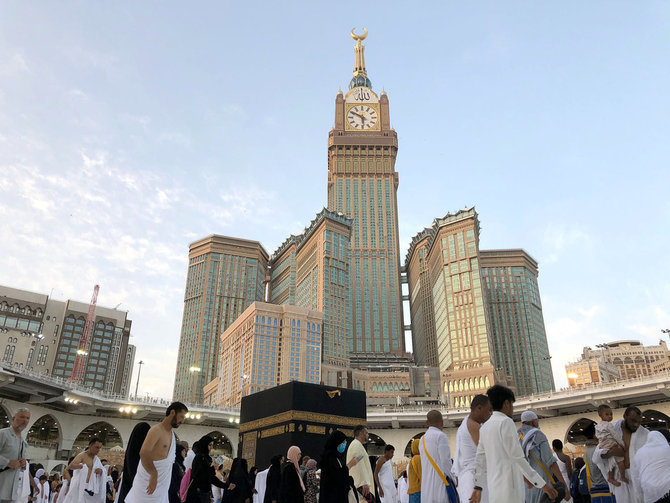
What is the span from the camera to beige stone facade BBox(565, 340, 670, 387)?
125 m

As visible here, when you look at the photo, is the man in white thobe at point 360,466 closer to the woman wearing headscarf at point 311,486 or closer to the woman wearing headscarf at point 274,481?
the woman wearing headscarf at point 311,486

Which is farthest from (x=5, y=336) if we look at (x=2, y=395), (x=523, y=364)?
(x=523, y=364)

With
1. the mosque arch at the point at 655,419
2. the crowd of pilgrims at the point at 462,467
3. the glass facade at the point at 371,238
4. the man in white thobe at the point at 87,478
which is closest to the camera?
the crowd of pilgrims at the point at 462,467

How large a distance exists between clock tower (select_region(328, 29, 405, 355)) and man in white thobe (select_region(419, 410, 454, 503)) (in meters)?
129

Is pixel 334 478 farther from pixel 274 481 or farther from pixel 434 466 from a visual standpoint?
pixel 274 481

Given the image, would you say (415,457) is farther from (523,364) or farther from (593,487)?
(523,364)

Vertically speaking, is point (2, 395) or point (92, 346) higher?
point (92, 346)

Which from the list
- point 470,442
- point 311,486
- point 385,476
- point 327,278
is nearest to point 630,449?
point 470,442

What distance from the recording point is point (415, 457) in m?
7.06

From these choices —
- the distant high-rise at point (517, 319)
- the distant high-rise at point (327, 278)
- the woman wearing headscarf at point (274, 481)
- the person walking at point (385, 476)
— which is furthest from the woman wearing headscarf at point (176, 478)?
the distant high-rise at point (517, 319)

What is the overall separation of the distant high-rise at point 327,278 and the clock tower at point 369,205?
472 centimetres

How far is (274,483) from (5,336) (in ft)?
411

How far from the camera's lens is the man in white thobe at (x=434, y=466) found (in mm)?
6344

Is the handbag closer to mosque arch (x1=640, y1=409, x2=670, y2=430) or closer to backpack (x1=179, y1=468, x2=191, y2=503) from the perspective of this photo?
backpack (x1=179, y1=468, x2=191, y2=503)
